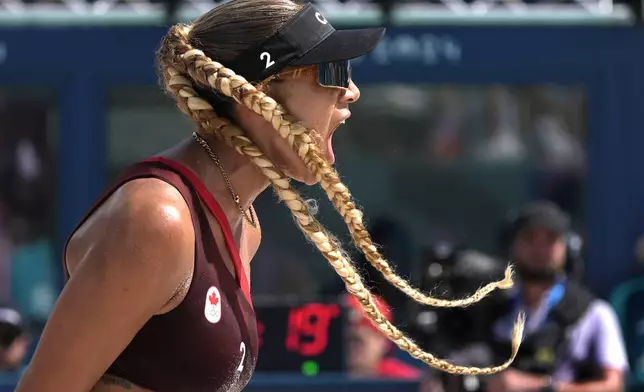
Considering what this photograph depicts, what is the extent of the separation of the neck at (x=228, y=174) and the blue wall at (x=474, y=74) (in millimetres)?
4415

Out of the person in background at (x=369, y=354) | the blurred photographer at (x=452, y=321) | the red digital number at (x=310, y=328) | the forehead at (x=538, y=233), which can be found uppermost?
the forehead at (x=538, y=233)

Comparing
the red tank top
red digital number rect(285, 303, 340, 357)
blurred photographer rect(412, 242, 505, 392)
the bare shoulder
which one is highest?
the bare shoulder

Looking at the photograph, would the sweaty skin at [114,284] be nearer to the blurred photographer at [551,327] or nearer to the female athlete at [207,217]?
the female athlete at [207,217]

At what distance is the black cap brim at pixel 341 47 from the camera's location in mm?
1998

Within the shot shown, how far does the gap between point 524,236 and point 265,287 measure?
5.91ft

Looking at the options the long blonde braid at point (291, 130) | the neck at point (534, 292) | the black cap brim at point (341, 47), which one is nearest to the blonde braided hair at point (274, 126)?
the long blonde braid at point (291, 130)

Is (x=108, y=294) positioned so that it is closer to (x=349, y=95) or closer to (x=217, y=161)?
(x=217, y=161)

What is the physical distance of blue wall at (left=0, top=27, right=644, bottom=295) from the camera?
644 cm

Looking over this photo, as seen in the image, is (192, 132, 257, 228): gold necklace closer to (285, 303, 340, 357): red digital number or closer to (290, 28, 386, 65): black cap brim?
(290, 28, 386, 65): black cap brim

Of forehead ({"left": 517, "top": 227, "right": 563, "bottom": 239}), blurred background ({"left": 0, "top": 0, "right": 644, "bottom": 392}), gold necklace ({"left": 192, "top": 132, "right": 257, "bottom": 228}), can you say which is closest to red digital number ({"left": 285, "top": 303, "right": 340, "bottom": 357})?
forehead ({"left": 517, "top": 227, "right": 563, "bottom": 239})

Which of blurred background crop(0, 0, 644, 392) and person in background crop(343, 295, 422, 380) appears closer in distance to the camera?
person in background crop(343, 295, 422, 380)

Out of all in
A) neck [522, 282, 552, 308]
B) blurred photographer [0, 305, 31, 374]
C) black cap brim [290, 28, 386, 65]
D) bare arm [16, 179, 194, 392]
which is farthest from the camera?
blurred photographer [0, 305, 31, 374]

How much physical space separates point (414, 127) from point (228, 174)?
4.35m

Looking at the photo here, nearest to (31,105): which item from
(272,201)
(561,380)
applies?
(272,201)
